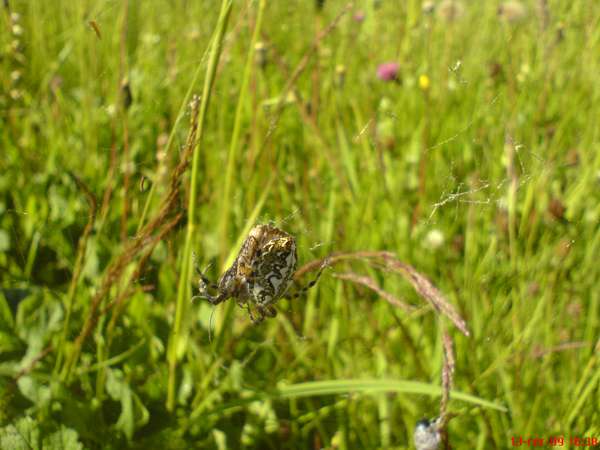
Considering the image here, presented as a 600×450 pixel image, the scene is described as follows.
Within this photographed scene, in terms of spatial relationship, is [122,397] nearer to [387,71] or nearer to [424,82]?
[424,82]

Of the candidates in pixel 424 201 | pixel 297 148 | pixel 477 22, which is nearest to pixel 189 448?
pixel 424 201

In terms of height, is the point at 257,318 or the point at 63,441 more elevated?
the point at 257,318

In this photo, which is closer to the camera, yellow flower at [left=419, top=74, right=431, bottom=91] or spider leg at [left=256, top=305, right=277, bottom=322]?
spider leg at [left=256, top=305, right=277, bottom=322]

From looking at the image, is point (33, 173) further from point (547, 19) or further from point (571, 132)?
point (571, 132)
